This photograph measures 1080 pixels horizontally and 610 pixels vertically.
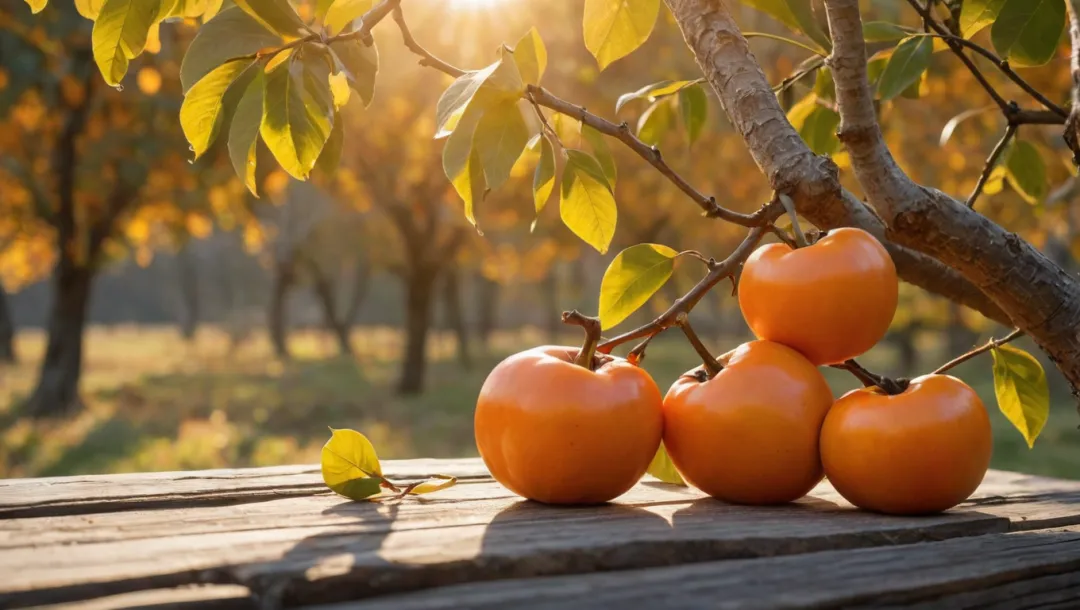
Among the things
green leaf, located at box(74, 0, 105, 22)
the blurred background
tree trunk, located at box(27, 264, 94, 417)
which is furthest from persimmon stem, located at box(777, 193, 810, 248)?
tree trunk, located at box(27, 264, 94, 417)

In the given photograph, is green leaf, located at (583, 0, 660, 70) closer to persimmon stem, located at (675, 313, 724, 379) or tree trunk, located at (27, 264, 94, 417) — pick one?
persimmon stem, located at (675, 313, 724, 379)

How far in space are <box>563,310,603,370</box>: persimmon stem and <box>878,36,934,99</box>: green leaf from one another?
2.12ft

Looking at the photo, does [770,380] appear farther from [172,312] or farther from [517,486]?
[172,312]

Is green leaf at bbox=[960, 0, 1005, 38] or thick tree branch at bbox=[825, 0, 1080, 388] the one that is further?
green leaf at bbox=[960, 0, 1005, 38]

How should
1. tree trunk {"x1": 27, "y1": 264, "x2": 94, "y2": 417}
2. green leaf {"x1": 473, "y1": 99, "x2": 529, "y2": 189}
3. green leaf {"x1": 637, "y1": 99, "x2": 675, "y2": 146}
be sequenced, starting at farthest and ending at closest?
tree trunk {"x1": 27, "y1": 264, "x2": 94, "y2": 417} < green leaf {"x1": 637, "y1": 99, "x2": 675, "y2": 146} < green leaf {"x1": 473, "y1": 99, "x2": 529, "y2": 189}

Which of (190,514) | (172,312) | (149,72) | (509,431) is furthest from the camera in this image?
(172,312)

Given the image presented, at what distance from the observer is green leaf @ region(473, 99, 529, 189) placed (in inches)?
40.3

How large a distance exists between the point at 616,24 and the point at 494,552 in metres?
0.74

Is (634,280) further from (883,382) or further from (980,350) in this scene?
(980,350)

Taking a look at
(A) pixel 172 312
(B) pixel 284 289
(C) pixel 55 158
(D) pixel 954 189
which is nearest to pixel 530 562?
(D) pixel 954 189

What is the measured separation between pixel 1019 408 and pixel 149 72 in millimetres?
9008

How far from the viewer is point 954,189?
6.94m

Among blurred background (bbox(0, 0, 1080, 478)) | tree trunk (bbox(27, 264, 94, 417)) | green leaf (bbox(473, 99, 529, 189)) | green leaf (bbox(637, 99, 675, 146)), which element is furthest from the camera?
tree trunk (bbox(27, 264, 94, 417))

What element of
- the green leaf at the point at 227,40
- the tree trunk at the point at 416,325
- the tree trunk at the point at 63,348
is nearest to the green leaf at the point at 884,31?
the green leaf at the point at 227,40
